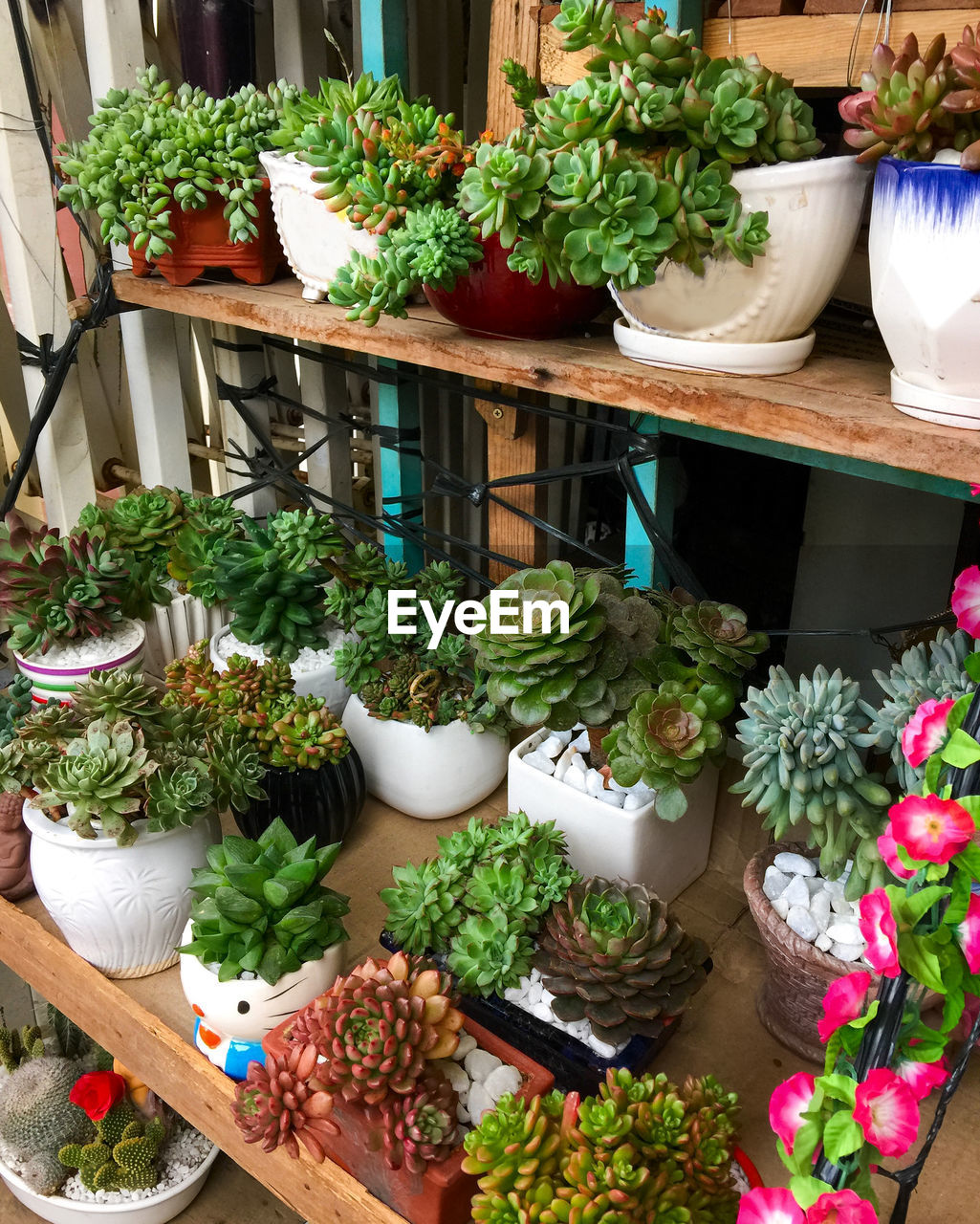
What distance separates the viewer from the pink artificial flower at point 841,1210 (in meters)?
0.39

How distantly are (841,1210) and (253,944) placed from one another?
44 cm

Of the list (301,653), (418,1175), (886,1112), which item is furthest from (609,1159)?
(301,653)

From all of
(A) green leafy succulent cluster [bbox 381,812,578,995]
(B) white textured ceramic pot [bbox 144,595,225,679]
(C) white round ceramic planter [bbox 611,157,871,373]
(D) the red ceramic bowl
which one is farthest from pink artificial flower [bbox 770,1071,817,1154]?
(B) white textured ceramic pot [bbox 144,595,225,679]

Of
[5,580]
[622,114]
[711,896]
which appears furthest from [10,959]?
[622,114]

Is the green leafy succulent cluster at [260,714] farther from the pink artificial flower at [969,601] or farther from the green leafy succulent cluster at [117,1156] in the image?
the pink artificial flower at [969,601]

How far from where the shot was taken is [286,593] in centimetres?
98

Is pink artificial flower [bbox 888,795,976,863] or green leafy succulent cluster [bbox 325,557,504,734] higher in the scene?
pink artificial flower [bbox 888,795,976,863]

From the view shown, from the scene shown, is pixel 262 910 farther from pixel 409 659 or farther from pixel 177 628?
pixel 177 628

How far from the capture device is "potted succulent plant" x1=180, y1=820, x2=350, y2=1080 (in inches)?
27.9

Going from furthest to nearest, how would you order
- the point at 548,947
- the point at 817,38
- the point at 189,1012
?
the point at 189,1012, the point at 548,947, the point at 817,38

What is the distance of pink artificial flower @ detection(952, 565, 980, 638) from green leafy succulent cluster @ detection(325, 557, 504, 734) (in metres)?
0.45

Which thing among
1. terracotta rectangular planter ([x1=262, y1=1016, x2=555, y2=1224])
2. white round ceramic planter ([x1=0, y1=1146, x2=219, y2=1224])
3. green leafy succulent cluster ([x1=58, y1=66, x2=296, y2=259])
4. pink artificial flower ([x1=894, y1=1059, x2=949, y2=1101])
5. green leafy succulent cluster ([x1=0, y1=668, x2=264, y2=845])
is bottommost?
white round ceramic planter ([x1=0, y1=1146, x2=219, y2=1224])

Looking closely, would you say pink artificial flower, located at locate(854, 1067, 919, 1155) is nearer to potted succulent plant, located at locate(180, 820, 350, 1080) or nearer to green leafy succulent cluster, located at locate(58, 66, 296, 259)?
potted succulent plant, located at locate(180, 820, 350, 1080)

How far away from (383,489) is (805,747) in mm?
552
